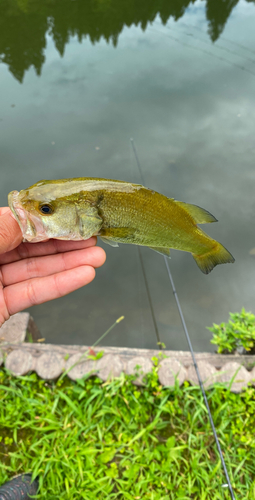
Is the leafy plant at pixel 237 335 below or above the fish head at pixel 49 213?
below

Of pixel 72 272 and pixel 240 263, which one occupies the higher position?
pixel 72 272

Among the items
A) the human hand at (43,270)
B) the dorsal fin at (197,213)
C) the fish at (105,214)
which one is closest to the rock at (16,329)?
the human hand at (43,270)

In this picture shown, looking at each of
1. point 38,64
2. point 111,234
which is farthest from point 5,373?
point 38,64

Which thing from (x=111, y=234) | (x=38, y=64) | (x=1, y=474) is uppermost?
(x=38, y=64)

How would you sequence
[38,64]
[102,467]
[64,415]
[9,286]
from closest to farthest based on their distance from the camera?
[9,286] < [102,467] < [64,415] < [38,64]

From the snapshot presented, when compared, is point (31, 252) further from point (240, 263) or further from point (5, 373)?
point (240, 263)

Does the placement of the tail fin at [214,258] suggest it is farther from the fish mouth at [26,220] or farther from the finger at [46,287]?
the fish mouth at [26,220]

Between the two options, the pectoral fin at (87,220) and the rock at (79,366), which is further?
the rock at (79,366)
